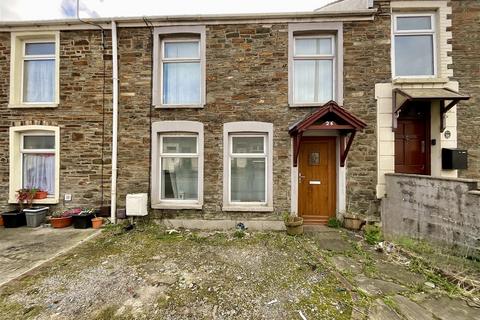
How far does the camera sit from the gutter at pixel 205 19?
6125 millimetres

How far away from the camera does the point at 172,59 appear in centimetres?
657

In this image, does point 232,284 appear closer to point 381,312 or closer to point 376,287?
point 381,312

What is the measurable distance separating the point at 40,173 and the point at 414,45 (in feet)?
37.2

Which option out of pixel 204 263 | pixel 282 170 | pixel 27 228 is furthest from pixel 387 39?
pixel 27 228

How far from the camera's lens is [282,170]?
617 cm

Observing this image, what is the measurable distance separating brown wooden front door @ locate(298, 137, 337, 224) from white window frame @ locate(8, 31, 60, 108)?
287 inches

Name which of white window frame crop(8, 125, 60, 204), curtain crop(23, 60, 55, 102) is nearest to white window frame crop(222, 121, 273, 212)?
white window frame crop(8, 125, 60, 204)

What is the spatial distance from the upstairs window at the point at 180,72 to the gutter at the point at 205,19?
0.54 metres

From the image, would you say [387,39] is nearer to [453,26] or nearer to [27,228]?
[453,26]

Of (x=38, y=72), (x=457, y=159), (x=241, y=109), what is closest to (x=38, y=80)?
(x=38, y=72)

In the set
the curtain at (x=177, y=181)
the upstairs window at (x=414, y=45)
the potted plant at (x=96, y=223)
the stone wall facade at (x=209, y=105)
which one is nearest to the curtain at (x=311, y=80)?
the stone wall facade at (x=209, y=105)

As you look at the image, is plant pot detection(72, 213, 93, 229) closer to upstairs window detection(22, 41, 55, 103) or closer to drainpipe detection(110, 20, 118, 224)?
drainpipe detection(110, 20, 118, 224)

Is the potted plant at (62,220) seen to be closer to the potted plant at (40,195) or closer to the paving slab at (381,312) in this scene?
the potted plant at (40,195)

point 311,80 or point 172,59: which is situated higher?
point 172,59
